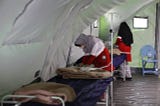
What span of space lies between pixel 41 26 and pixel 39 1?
59cm

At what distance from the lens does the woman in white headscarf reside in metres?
4.62

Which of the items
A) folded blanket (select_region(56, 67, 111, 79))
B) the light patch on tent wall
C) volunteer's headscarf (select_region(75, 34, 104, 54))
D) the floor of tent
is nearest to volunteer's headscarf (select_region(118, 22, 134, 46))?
the floor of tent

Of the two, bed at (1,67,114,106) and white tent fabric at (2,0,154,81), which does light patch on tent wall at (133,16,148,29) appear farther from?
bed at (1,67,114,106)

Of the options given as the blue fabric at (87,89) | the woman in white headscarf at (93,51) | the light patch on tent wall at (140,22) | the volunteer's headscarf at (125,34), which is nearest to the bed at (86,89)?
the blue fabric at (87,89)

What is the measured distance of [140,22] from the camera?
9656 mm

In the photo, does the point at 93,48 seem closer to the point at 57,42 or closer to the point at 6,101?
the point at 57,42

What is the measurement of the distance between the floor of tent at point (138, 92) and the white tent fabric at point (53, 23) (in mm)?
1758

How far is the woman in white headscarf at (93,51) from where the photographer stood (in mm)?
4617

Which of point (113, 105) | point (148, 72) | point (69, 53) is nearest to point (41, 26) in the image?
point (69, 53)

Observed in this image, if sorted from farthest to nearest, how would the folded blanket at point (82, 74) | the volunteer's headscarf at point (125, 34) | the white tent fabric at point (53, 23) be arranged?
1. the volunteer's headscarf at point (125, 34)
2. the folded blanket at point (82, 74)
3. the white tent fabric at point (53, 23)

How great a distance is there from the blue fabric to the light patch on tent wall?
6.26m

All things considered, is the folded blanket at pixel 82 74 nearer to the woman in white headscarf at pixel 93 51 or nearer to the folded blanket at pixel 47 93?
the folded blanket at pixel 47 93

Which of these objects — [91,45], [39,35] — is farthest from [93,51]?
[39,35]

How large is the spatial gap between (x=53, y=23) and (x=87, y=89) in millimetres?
669
